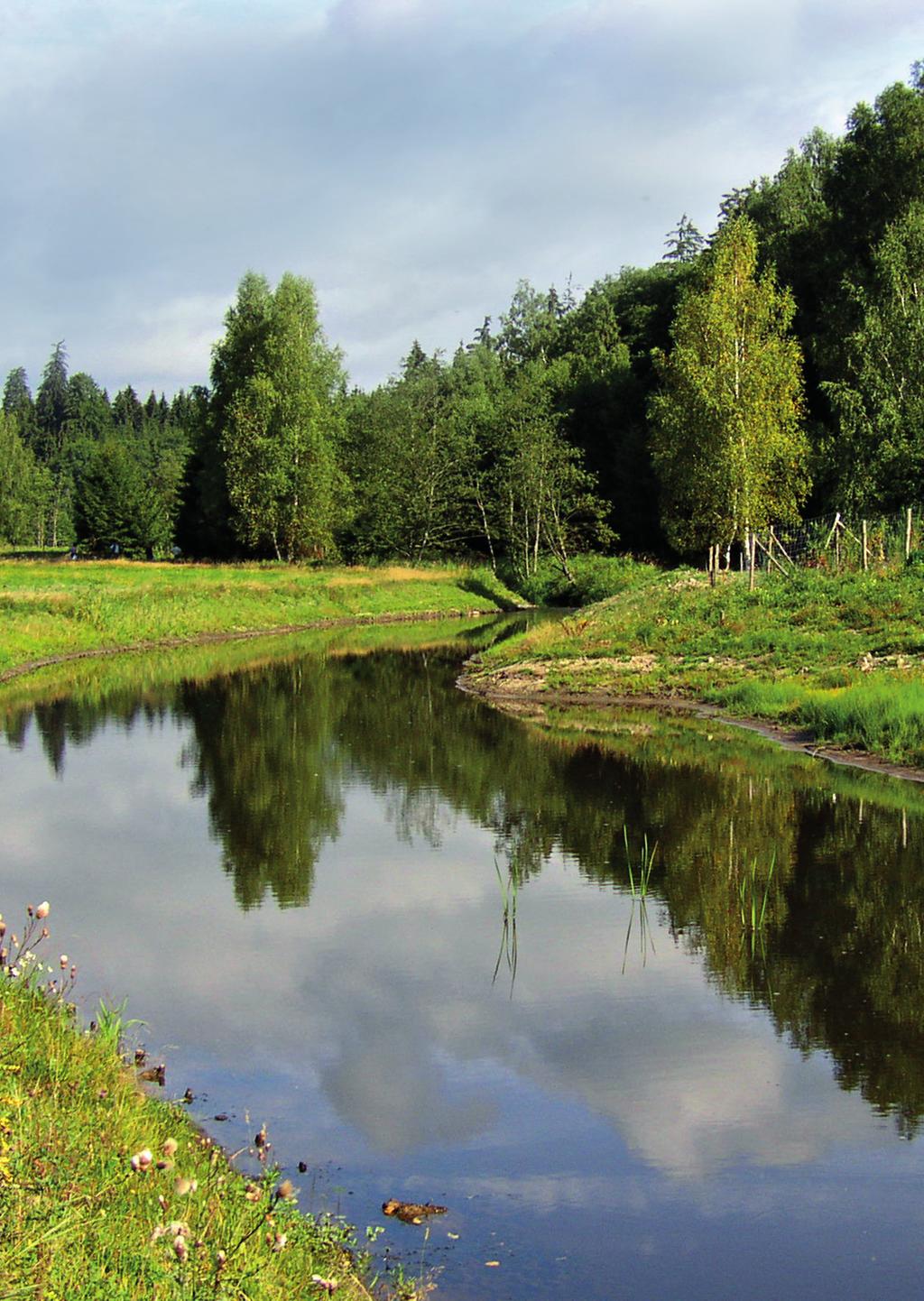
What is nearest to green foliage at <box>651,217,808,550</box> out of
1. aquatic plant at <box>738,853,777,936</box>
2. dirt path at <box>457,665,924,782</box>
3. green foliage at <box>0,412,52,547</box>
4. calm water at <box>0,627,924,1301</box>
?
dirt path at <box>457,665,924,782</box>

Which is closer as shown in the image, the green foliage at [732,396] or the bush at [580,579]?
the green foliage at [732,396]

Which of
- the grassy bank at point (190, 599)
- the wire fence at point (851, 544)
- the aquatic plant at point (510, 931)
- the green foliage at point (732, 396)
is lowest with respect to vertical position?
the aquatic plant at point (510, 931)

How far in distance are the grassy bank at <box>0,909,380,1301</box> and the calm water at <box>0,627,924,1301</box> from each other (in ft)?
2.74

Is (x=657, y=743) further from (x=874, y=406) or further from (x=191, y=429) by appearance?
(x=191, y=429)

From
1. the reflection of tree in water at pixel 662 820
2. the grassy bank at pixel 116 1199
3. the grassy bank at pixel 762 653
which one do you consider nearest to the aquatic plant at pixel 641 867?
the reflection of tree in water at pixel 662 820

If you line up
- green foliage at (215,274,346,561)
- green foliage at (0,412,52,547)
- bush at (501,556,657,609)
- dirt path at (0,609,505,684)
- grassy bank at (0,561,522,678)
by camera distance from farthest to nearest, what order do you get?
green foliage at (0,412,52,547) < green foliage at (215,274,346,561) < bush at (501,556,657,609) < grassy bank at (0,561,522,678) < dirt path at (0,609,505,684)

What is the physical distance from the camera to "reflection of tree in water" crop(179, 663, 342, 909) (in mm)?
17203

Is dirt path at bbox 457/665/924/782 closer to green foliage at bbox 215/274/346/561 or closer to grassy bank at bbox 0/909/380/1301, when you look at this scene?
grassy bank at bbox 0/909/380/1301

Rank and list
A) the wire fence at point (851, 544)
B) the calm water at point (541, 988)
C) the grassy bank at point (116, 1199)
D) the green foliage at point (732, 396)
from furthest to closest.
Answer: the green foliage at point (732, 396) → the wire fence at point (851, 544) → the calm water at point (541, 988) → the grassy bank at point (116, 1199)

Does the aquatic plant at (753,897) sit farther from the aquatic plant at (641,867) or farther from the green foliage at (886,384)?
the green foliage at (886,384)

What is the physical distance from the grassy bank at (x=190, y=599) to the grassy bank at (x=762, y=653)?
16.7m

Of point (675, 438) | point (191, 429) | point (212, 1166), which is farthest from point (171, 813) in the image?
point (191, 429)

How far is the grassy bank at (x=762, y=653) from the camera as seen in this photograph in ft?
82.7

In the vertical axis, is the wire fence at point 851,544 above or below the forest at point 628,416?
below
